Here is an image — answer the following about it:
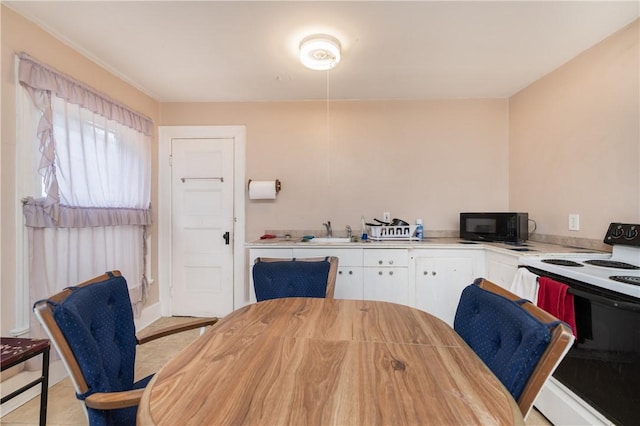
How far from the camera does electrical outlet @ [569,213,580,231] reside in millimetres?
2191

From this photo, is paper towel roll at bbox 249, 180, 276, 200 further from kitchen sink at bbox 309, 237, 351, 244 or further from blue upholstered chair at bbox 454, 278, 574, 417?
blue upholstered chair at bbox 454, 278, 574, 417

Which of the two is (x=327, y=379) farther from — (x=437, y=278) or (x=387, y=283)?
(x=437, y=278)

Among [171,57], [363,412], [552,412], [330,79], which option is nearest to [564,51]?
[330,79]

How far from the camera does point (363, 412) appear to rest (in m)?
0.62

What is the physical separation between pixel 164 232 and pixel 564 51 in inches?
158

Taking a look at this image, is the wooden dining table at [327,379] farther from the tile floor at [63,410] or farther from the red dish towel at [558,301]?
the tile floor at [63,410]

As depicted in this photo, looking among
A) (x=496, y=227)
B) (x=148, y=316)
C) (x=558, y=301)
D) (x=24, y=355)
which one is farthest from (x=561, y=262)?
(x=148, y=316)

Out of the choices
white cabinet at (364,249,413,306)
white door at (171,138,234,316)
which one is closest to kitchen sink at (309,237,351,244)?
white cabinet at (364,249,413,306)

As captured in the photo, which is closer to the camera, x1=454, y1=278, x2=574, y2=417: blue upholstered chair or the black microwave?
x1=454, y1=278, x2=574, y2=417: blue upholstered chair

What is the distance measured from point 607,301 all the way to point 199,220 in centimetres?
327

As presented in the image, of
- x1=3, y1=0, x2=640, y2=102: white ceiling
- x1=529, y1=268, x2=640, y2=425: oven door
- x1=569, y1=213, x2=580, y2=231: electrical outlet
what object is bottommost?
A: x1=529, y1=268, x2=640, y2=425: oven door

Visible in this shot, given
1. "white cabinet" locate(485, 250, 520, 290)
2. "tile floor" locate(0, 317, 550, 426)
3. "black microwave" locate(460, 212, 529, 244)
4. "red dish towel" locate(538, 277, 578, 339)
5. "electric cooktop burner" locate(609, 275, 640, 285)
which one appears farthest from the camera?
"black microwave" locate(460, 212, 529, 244)

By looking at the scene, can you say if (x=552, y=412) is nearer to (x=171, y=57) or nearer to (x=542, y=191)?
(x=542, y=191)

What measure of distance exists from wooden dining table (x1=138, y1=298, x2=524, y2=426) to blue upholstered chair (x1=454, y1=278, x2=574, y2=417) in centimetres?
7
